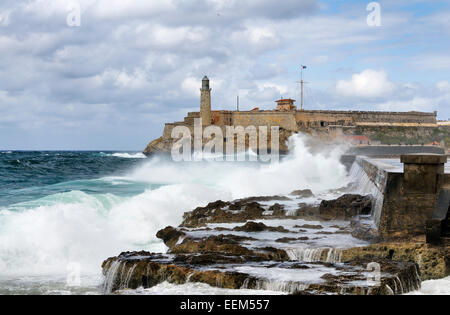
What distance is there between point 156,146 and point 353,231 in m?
51.2

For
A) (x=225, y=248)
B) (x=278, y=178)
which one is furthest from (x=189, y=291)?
(x=278, y=178)

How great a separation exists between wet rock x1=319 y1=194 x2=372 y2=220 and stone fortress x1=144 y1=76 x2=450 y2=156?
3951cm

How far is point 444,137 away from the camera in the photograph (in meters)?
54.6

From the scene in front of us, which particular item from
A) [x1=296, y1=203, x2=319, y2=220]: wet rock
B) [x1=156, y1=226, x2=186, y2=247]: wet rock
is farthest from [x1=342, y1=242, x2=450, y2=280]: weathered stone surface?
[x1=296, y1=203, x2=319, y2=220]: wet rock

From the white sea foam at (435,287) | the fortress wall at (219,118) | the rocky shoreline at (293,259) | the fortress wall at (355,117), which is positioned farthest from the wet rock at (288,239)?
the fortress wall at (355,117)

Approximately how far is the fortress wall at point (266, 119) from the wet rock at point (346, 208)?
136 feet

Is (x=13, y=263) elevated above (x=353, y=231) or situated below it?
below

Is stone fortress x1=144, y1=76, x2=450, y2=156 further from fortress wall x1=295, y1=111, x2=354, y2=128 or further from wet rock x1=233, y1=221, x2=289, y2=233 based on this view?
wet rock x1=233, y1=221, x2=289, y2=233

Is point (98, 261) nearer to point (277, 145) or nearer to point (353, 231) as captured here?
point (353, 231)

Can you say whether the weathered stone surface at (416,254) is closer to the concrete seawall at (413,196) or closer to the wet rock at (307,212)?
the concrete seawall at (413,196)

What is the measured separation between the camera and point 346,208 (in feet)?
33.4
